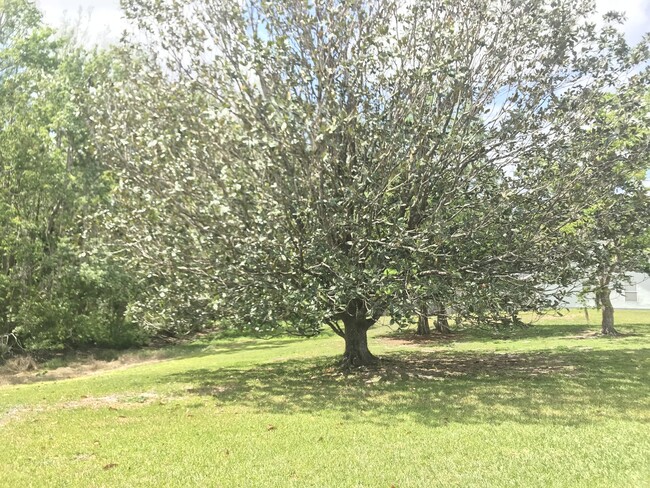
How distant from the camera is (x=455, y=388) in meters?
11.9

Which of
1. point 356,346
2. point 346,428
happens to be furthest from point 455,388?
point 346,428

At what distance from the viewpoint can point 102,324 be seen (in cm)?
2569

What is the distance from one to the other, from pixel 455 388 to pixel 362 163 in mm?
5417

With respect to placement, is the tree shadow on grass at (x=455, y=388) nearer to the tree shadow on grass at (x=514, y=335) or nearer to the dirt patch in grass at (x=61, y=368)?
the dirt patch in grass at (x=61, y=368)

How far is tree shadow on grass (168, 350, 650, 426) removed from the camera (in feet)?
30.5

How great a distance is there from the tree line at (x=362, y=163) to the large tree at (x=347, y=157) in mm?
50

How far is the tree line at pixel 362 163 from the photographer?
434 inches

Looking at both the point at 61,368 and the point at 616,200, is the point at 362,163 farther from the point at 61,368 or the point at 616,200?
the point at 61,368

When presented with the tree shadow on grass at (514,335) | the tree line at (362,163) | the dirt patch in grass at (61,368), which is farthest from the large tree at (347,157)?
the tree shadow on grass at (514,335)

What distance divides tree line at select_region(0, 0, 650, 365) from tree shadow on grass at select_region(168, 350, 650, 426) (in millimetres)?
1604

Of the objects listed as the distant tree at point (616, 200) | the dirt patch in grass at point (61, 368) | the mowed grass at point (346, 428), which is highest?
the distant tree at point (616, 200)

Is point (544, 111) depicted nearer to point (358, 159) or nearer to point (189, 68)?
point (358, 159)

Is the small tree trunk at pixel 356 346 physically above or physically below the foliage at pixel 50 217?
below

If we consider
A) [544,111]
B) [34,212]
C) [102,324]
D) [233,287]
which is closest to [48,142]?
[34,212]
